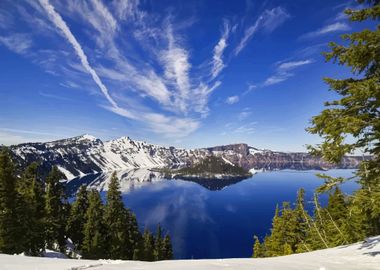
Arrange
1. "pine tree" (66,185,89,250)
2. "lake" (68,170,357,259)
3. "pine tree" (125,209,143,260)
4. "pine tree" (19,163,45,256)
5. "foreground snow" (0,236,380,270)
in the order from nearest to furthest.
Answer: "foreground snow" (0,236,380,270) → "pine tree" (19,163,45,256) → "pine tree" (125,209,143,260) → "pine tree" (66,185,89,250) → "lake" (68,170,357,259)

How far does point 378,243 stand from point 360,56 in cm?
909

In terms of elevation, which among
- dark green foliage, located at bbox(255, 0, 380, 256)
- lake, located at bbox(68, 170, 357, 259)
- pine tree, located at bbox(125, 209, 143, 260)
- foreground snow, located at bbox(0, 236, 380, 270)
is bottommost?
lake, located at bbox(68, 170, 357, 259)

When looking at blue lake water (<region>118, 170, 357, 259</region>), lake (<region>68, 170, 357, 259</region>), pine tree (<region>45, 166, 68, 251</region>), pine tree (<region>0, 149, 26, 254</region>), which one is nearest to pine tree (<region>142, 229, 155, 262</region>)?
pine tree (<region>45, 166, 68, 251</region>)

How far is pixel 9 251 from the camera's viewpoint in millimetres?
27891

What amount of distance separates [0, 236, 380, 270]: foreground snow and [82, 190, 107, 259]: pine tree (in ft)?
110

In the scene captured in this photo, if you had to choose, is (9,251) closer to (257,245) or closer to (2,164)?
(2,164)

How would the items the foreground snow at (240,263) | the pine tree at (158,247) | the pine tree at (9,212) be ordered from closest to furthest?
the foreground snow at (240,263)
the pine tree at (9,212)
the pine tree at (158,247)

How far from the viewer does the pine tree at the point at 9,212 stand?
1089 inches

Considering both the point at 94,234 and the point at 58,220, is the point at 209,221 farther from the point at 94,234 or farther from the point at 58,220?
the point at 58,220

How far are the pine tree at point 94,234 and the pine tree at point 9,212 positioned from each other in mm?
12489

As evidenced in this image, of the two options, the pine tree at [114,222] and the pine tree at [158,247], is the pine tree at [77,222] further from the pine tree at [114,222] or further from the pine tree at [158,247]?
the pine tree at [158,247]

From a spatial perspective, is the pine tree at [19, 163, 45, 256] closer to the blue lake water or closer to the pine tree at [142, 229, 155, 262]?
the pine tree at [142, 229, 155, 262]

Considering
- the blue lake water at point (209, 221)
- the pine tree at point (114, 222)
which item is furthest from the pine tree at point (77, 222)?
the blue lake water at point (209, 221)

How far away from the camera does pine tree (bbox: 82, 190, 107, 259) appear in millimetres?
40688
